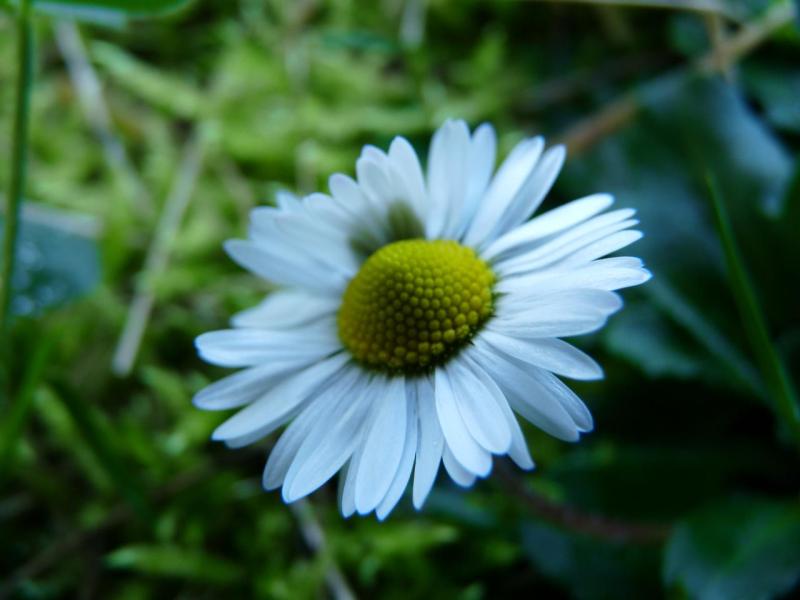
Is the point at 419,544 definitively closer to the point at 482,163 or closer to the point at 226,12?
the point at 482,163

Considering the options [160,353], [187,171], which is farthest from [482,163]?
[187,171]

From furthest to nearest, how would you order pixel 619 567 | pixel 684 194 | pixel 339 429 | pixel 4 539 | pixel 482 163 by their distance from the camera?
1. pixel 684 194
2. pixel 4 539
3. pixel 619 567
4. pixel 482 163
5. pixel 339 429

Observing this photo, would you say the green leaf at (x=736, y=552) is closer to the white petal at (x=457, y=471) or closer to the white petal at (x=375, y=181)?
the white petal at (x=457, y=471)

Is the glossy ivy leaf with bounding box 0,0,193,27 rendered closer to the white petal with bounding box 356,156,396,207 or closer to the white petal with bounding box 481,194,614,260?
the white petal with bounding box 356,156,396,207

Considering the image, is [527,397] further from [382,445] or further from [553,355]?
[382,445]

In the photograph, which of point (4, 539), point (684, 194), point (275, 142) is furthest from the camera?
point (275, 142)

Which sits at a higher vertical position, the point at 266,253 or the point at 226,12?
the point at 226,12

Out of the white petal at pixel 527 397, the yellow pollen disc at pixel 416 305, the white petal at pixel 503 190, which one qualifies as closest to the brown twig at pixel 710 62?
the white petal at pixel 503 190
